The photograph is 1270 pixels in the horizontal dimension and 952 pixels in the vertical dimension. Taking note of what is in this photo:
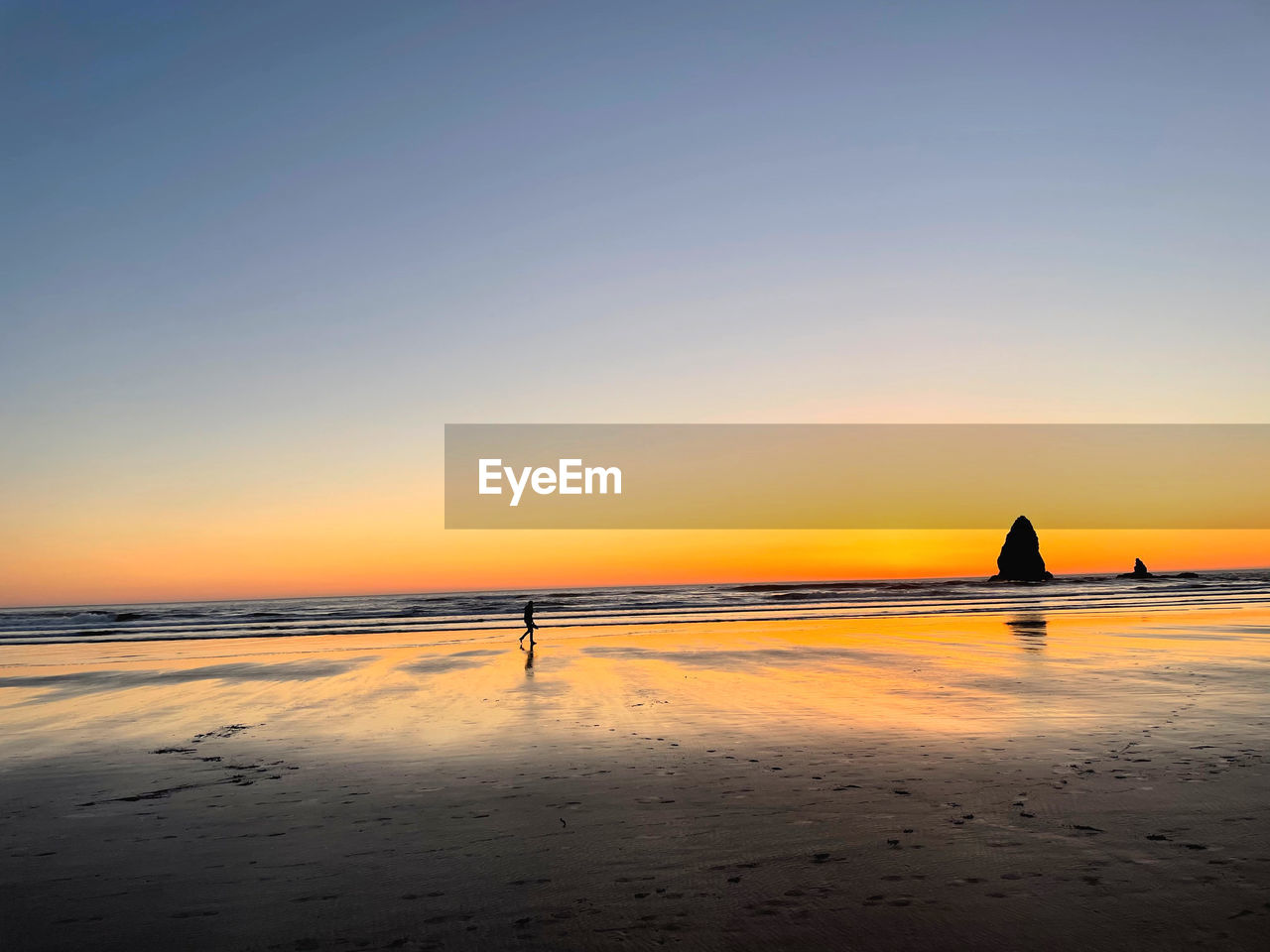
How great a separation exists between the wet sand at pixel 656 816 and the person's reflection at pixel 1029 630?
8039 millimetres

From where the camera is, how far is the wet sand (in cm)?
570

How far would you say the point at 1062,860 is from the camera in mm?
6637

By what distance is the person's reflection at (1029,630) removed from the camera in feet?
90.2

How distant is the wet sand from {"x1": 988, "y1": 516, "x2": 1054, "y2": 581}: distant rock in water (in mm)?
136243

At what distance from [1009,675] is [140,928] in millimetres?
18604

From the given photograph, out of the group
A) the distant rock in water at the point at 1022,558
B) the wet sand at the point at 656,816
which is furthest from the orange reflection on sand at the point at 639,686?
the distant rock in water at the point at 1022,558

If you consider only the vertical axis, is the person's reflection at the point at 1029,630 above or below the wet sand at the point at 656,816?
below

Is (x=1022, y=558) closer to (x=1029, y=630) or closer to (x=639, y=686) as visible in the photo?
(x=1029, y=630)

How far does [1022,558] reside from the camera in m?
145

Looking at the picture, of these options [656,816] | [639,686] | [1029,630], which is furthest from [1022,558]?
[656,816]

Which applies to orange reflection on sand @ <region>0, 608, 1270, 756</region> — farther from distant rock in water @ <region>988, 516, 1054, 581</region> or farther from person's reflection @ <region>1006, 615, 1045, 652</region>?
distant rock in water @ <region>988, 516, 1054, 581</region>

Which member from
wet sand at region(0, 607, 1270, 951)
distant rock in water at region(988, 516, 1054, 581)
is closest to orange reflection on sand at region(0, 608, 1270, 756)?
wet sand at region(0, 607, 1270, 951)

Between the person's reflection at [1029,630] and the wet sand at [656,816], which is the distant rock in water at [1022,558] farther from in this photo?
the wet sand at [656,816]

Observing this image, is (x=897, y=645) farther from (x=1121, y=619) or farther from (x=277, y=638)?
(x=277, y=638)
